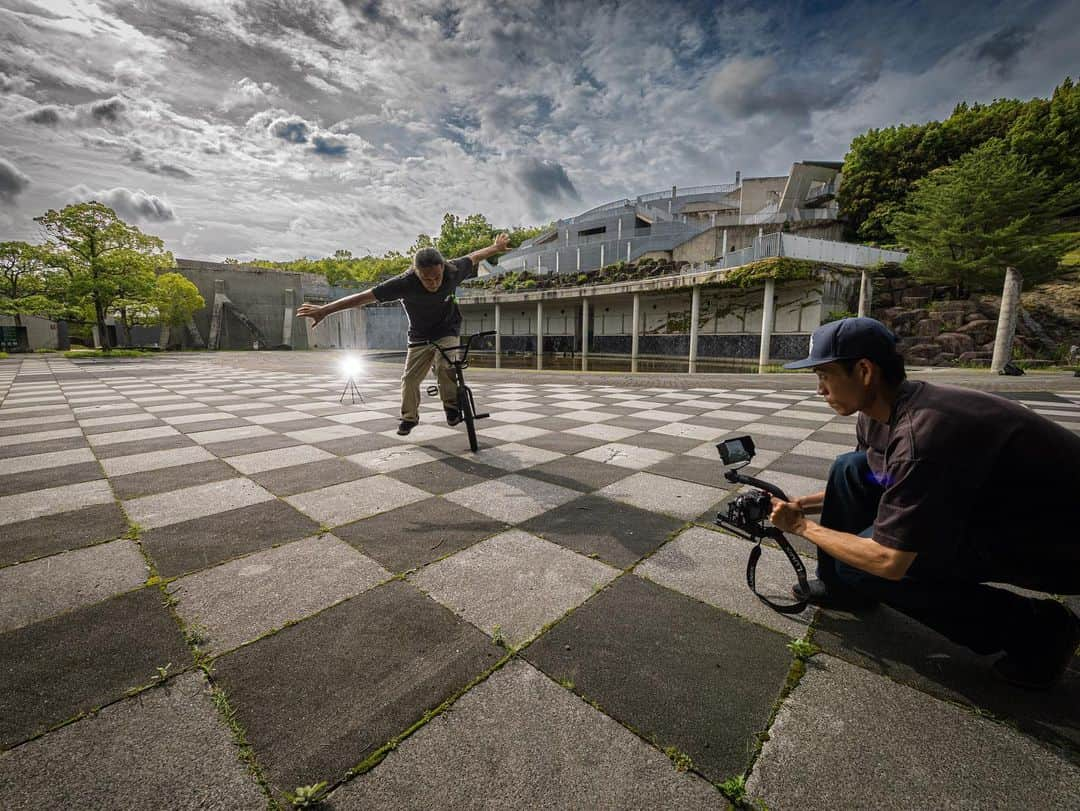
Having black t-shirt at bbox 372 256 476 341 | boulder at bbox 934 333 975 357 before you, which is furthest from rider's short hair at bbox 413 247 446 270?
boulder at bbox 934 333 975 357

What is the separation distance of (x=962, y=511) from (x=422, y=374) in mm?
4523

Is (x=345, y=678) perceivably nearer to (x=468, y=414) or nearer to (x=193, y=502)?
(x=193, y=502)

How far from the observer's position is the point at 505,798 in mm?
1113

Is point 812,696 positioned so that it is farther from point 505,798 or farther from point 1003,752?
point 505,798

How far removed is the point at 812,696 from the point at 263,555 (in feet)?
8.58

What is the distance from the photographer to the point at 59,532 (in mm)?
2656

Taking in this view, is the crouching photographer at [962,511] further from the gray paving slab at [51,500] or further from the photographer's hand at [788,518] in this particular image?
the gray paving slab at [51,500]

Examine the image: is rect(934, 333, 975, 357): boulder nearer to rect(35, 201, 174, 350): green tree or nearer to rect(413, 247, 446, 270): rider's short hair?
rect(413, 247, 446, 270): rider's short hair

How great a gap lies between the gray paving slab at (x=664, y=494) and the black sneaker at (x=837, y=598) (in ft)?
3.34

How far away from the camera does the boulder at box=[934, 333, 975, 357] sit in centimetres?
1712

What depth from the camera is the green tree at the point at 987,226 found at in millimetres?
17969

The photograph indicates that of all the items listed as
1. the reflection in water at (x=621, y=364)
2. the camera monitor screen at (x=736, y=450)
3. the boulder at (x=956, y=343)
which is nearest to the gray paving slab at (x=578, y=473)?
the camera monitor screen at (x=736, y=450)

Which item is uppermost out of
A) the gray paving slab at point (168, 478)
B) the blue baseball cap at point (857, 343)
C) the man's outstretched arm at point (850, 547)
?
the blue baseball cap at point (857, 343)

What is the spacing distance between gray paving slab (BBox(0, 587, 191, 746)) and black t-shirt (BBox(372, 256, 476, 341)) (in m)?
3.23
